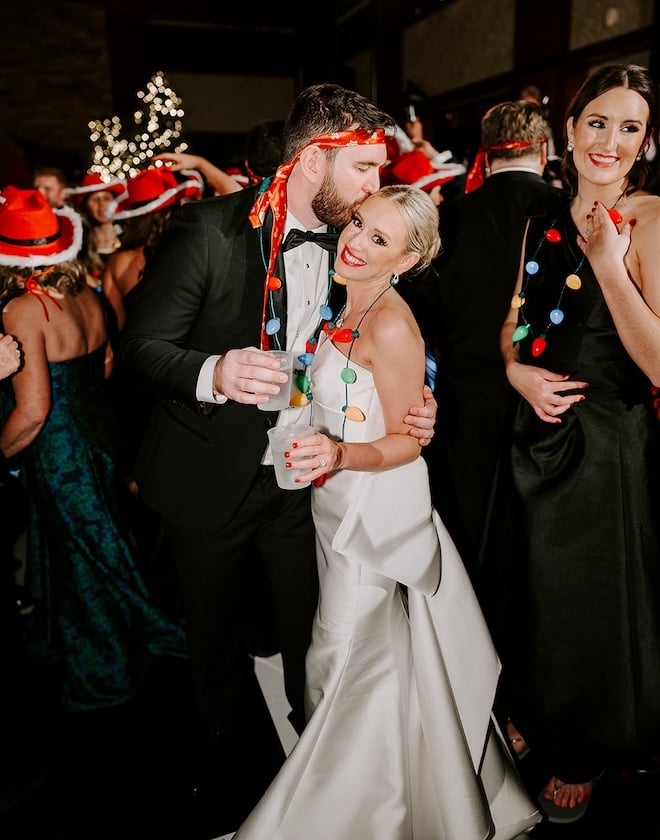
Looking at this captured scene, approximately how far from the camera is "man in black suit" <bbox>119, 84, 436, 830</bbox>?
1.52 meters

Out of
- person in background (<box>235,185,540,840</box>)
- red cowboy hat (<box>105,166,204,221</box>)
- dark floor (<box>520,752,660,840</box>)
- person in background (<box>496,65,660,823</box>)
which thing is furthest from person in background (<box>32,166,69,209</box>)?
dark floor (<box>520,752,660,840</box>)

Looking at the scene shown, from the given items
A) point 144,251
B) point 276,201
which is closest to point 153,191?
point 144,251

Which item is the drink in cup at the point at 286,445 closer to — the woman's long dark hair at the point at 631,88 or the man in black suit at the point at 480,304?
the woman's long dark hair at the point at 631,88

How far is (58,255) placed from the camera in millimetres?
2154

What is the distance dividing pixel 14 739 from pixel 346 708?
39.7 inches

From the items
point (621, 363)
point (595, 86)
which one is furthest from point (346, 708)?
point (595, 86)

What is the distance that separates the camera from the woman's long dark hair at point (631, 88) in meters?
1.59

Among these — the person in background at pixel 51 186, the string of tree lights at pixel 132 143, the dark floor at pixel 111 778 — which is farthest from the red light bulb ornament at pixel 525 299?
the string of tree lights at pixel 132 143

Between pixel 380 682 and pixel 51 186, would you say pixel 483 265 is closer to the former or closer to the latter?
pixel 380 682

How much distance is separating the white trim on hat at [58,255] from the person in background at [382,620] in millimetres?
1106

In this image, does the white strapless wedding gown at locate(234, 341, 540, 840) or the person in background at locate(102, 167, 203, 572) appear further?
the person in background at locate(102, 167, 203, 572)

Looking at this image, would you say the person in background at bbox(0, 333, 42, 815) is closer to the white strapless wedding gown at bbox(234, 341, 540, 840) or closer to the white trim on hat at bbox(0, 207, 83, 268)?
the white trim on hat at bbox(0, 207, 83, 268)

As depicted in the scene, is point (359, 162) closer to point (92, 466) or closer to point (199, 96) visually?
point (92, 466)

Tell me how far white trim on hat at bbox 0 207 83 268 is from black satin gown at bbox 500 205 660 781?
1.59m
